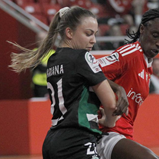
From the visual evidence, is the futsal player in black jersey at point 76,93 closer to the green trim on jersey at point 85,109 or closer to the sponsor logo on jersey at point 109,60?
the green trim on jersey at point 85,109

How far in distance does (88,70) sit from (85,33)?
261mm

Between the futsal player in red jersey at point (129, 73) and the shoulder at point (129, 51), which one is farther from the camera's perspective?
the shoulder at point (129, 51)

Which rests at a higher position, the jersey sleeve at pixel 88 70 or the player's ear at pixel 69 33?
the player's ear at pixel 69 33

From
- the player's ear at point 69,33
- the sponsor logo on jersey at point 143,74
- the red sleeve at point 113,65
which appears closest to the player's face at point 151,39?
the sponsor logo on jersey at point 143,74

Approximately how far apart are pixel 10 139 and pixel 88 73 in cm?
405

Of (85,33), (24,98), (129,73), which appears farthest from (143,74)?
(24,98)

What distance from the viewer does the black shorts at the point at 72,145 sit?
2.42m

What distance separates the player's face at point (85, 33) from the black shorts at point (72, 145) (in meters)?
0.53

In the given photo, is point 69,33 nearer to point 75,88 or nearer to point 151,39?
point 75,88

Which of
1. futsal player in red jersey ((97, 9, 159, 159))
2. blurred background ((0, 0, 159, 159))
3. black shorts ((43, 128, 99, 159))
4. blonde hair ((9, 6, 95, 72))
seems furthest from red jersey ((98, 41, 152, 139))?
blurred background ((0, 0, 159, 159))

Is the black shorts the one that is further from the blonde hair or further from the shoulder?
the shoulder

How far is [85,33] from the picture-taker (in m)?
2.53

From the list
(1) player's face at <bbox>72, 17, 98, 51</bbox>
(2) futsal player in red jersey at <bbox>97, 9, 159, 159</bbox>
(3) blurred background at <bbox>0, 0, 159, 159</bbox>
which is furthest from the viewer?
(3) blurred background at <bbox>0, 0, 159, 159</bbox>

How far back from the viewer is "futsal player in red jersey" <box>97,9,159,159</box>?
299 cm
